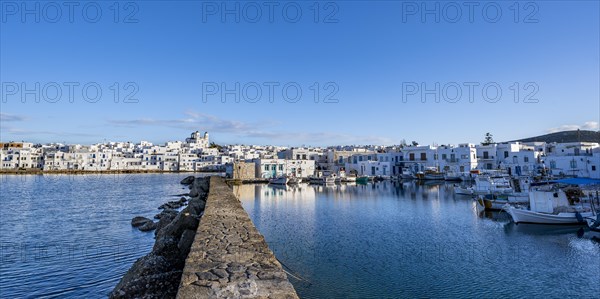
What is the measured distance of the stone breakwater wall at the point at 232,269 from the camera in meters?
4.45

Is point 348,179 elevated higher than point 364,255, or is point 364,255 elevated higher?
point 348,179

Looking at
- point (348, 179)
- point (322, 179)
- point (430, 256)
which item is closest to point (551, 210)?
point (430, 256)

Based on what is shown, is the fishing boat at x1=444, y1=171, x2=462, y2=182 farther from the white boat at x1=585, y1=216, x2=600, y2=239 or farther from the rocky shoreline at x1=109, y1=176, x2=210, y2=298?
the rocky shoreline at x1=109, y1=176, x2=210, y2=298

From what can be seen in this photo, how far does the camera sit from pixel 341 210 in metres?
26.3

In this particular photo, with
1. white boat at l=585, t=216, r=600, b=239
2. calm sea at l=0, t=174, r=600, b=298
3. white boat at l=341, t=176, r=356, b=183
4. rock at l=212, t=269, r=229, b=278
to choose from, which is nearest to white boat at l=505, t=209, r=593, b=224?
calm sea at l=0, t=174, r=600, b=298

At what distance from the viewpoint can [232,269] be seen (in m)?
5.39

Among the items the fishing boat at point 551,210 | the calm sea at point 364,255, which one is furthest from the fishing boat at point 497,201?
the fishing boat at point 551,210

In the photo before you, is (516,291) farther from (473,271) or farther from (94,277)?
(94,277)

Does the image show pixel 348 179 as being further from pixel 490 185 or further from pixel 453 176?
pixel 490 185

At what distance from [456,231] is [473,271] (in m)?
7.10

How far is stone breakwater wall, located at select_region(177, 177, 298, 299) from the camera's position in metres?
4.45

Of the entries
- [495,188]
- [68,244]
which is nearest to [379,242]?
[68,244]

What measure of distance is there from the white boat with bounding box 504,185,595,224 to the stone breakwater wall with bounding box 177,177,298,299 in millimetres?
18989

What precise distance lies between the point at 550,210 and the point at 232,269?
73.2ft
